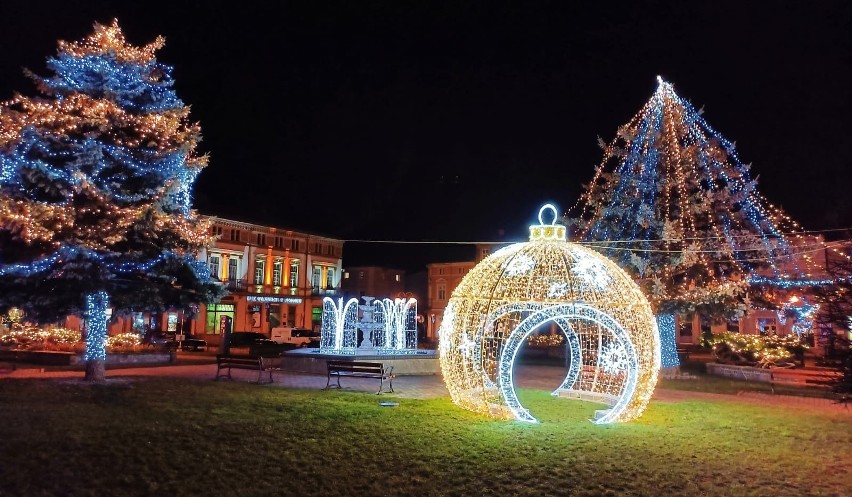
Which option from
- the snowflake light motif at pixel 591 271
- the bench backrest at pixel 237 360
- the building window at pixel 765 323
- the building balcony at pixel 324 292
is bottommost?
the bench backrest at pixel 237 360

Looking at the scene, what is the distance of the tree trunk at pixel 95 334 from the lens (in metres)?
16.5

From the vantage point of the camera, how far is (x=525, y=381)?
19859 millimetres

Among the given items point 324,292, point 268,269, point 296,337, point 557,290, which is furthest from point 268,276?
point 557,290

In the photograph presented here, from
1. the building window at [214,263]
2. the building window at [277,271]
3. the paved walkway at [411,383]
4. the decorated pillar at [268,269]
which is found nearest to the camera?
the paved walkway at [411,383]

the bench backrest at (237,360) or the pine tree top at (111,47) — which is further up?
the pine tree top at (111,47)

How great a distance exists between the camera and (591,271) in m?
12.2

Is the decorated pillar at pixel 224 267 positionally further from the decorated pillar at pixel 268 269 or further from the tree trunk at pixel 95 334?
the tree trunk at pixel 95 334

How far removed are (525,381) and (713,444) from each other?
10022 millimetres

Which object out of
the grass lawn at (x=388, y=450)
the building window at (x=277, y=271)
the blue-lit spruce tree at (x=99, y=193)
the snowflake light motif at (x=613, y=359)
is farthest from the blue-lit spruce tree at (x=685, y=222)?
the building window at (x=277, y=271)

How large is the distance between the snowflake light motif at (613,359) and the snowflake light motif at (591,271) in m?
3.40

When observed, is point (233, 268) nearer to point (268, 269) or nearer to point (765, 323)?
point (268, 269)

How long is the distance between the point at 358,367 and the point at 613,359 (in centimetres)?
659

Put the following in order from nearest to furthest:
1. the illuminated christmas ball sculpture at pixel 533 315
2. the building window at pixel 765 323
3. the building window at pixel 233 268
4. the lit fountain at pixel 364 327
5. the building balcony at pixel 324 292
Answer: the illuminated christmas ball sculpture at pixel 533 315, the lit fountain at pixel 364 327, the building window at pixel 765 323, the building window at pixel 233 268, the building balcony at pixel 324 292

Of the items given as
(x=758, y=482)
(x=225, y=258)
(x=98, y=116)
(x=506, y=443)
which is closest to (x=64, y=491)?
(x=506, y=443)
